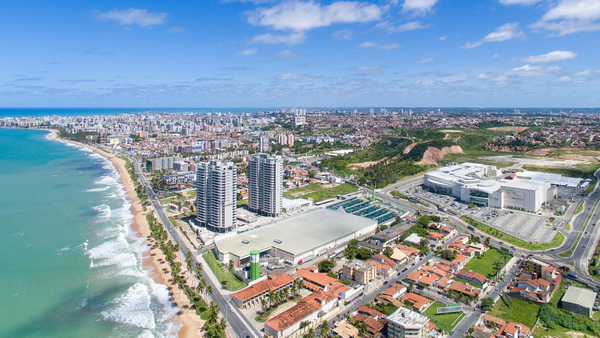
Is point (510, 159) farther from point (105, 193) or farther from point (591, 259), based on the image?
point (105, 193)

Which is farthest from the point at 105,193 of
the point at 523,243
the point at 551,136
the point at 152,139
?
the point at 551,136

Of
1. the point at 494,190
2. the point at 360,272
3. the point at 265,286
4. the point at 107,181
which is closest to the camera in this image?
the point at 265,286

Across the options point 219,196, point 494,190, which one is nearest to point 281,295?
point 219,196

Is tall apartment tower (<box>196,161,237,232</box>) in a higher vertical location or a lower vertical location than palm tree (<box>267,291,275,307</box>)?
higher

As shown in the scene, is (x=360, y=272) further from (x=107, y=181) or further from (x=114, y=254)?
(x=107, y=181)

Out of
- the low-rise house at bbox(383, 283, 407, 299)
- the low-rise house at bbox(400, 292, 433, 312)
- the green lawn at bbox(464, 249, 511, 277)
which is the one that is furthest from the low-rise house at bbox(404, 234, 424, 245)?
the low-rise house at bbox(400, 292, 433, 312)

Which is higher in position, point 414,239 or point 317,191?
point 317,191

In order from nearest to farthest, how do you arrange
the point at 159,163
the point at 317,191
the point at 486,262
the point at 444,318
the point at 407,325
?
the point at 407,325, the point at 444,318, the point at 486,262, the point at 317,191, the point at 159,163

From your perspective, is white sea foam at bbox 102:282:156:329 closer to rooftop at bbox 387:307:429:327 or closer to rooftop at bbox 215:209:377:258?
rooftop at bbox 215:209:377:258
